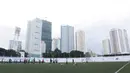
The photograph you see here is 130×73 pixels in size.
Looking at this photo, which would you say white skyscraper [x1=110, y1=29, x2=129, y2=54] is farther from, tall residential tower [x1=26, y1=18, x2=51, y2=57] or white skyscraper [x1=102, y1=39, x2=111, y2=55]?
tall residential tower [x1=26, y1=18, x2=51, y2=57]

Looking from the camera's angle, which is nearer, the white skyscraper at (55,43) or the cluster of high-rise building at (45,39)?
the cluster of high-rise building at (45,39)

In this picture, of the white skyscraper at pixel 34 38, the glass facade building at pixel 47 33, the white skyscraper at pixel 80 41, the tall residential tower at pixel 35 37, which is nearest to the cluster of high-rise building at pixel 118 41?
the white skyscraper at pixel 80 41

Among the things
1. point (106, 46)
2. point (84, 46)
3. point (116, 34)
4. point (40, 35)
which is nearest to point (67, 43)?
point (84, 46)

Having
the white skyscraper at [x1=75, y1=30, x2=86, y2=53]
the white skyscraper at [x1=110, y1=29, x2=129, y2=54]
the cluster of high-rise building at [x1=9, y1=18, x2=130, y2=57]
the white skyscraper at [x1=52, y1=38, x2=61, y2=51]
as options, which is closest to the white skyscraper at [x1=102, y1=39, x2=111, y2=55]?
the cluster of high-rise building at [x1=9, y1=18, x2=130, y2=57]

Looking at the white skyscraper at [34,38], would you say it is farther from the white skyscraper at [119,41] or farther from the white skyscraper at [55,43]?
the white skyscraper at [119,41]

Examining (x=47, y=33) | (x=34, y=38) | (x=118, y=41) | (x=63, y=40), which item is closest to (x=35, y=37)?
(x=34, y=38)

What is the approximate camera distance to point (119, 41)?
91.6m

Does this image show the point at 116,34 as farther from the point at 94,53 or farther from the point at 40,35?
the point at 40,35

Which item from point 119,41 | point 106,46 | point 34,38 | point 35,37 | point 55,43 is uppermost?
point 35,37

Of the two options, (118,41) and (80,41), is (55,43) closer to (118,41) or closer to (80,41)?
(80,41)

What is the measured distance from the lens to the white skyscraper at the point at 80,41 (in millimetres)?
104875

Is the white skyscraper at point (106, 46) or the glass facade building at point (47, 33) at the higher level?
the glass facade building at point (47, 33)

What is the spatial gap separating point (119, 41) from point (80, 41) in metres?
26.8

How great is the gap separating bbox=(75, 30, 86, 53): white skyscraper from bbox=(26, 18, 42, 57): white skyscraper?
2780cm
